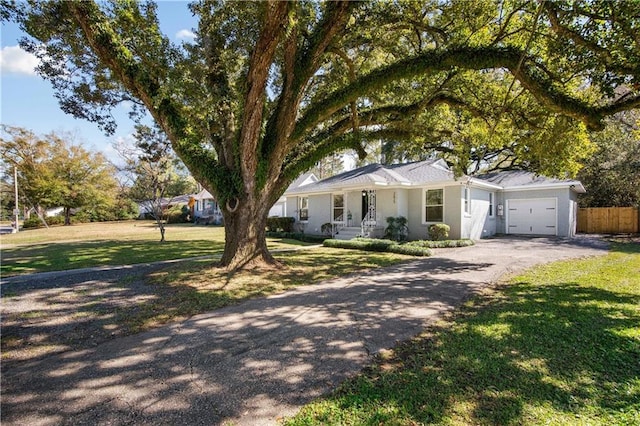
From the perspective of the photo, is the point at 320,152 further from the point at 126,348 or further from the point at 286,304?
the point at 126,348

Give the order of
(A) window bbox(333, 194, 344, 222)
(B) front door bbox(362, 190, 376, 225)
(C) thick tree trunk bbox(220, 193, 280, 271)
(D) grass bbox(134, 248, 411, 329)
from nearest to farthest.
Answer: (D) grass bbox(134, 248, 411, 329) → (C) thick tree trunk bbox(220, 193, 280, 271) → (B) front door bbox(362, 190, 376, 225) → (A) window bbox(333, 194, 344, 222)

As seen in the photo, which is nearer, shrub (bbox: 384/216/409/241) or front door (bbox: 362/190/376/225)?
shrub (bbox: 384/216/409/241)

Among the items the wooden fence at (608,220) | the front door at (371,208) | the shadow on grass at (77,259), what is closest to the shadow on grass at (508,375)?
the shadow on grass at (77,259)

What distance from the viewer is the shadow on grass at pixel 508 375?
8.06 ft

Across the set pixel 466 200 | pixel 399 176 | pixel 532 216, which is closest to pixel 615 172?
pixel 532 216

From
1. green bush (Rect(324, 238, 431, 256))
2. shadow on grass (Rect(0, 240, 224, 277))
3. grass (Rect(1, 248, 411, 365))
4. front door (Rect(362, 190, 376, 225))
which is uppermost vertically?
front door (Rect(362, 190, 376, 225))

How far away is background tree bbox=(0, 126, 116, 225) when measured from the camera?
27.6 meters

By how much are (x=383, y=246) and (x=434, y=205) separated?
469 cm

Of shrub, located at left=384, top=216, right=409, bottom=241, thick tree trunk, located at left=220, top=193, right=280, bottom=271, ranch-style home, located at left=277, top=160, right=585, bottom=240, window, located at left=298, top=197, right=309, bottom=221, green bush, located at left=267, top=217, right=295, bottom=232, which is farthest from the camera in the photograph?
green bush, located at left=267, top=217, right=295, bottom=232

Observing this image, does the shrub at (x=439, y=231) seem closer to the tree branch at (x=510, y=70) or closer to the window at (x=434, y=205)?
the window at (x=434, y=205)

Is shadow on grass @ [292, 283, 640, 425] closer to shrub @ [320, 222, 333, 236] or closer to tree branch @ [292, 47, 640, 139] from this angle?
tree branch @ [292, 47, 640, 139]

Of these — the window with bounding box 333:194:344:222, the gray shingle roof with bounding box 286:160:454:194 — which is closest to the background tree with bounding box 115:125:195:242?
the gray shingle roof with bounding box 286:160:454:194

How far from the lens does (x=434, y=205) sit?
15523 mm

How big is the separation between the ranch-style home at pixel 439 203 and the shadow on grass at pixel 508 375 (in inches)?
424
